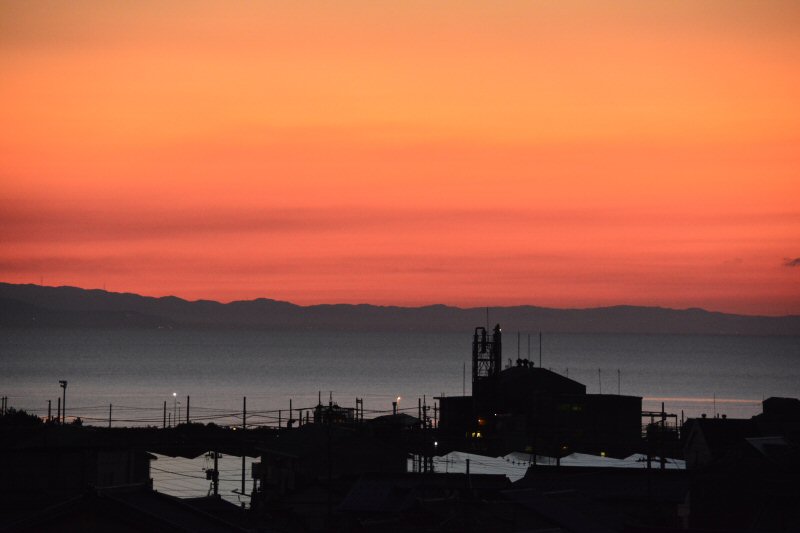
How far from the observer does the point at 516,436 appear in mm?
62125

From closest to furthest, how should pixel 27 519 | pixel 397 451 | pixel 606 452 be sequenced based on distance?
pixel 27 519 → pixel 397 451 → pixel 606 452

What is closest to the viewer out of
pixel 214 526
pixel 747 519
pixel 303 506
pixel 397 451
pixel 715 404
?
pixel 214 526

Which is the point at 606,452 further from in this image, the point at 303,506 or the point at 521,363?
the point at 303,506

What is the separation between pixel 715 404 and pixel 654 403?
8.28 metres

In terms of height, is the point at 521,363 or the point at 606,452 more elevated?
the point at 521,363

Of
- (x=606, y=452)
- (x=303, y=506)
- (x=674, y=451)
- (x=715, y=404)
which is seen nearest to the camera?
(x=303, y=506)

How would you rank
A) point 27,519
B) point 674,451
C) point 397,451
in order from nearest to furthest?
point 27,519 < point 397,451 < point 674,451

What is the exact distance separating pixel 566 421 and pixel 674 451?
1070cm

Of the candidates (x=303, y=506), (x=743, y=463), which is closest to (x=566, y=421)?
(x=303, y=506)

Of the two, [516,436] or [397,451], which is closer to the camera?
[397,451]

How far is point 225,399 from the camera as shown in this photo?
462 feet

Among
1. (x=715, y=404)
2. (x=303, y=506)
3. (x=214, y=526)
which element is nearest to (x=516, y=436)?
(x=303, y=506)

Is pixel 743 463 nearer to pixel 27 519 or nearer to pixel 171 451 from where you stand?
pixel 27 519

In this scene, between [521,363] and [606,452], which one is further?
[521,363]
